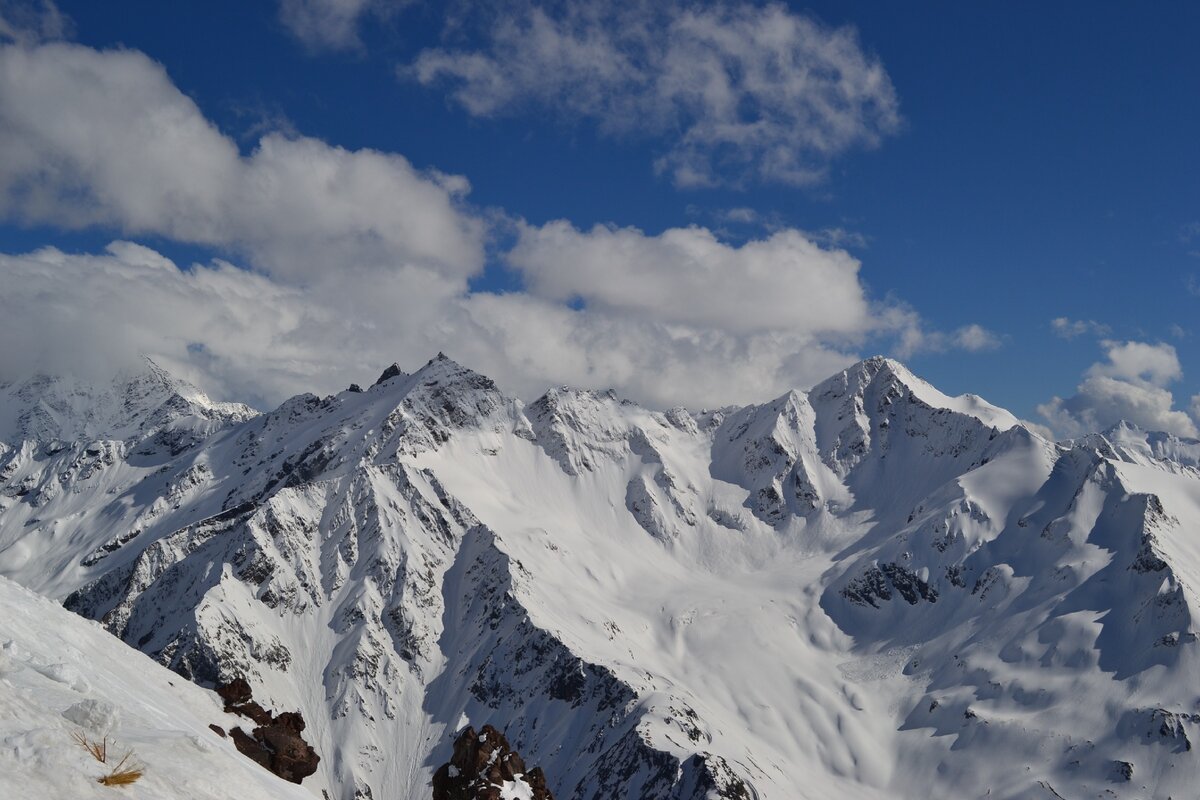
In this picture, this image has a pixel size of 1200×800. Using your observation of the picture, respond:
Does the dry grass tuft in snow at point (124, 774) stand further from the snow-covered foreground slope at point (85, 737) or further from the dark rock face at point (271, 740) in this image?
the dark rock face at point (271, 740)

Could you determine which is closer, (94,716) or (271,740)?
(94,716)

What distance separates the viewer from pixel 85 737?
17.1 m

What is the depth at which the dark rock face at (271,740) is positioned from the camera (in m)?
43.8

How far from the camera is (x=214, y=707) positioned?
146 ft

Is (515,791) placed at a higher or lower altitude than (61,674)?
lower

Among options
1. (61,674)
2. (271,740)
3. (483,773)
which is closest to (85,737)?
(61,674)

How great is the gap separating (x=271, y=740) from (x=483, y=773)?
20.7 meters

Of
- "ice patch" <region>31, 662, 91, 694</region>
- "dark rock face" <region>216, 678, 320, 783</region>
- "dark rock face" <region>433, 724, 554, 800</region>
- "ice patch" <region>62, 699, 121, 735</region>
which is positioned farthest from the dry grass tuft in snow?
"dark rock face" <region>433, 724, 554, 800</region>

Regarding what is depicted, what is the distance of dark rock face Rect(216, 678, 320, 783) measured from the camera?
144 feet

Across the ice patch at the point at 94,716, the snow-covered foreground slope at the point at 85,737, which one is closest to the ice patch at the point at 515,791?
the snow-covered foreground slope at the point at 85,737

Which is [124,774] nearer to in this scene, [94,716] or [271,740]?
[94,716]

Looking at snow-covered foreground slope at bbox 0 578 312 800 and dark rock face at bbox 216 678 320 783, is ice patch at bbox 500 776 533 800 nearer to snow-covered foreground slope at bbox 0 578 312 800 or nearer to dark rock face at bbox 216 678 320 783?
dark rock face at bbox 216 678 320 783

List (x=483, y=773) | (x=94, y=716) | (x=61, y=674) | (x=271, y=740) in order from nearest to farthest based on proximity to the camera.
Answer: (x=94, y=716), (x=61, y=674), (x=271, y=740), (x=483, y=773)

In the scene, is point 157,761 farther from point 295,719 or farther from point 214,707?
point 295,719
